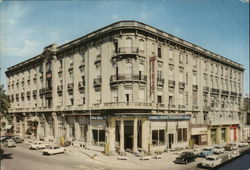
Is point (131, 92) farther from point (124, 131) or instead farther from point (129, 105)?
point (124, 131)

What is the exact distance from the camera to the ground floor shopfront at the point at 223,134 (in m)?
42.0

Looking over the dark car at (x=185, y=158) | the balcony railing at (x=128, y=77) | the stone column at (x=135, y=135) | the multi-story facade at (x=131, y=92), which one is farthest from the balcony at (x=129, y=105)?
the dark car at (x=185, y=158)

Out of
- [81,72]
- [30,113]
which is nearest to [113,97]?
[81,72]

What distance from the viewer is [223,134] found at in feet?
148

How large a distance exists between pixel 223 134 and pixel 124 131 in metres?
27.0

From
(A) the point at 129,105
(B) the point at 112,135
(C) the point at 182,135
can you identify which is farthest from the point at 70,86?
(C) the point at 182,135

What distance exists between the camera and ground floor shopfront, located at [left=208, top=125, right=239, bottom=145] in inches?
1652

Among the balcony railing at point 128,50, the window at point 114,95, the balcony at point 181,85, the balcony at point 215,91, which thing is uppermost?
the balcony railing at point 128,50

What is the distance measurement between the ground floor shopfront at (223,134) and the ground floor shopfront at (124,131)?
9.32m

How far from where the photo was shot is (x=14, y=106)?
57.2 m

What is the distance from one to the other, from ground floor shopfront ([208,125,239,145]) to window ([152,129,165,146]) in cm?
1388

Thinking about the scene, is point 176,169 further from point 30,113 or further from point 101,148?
point 30,113

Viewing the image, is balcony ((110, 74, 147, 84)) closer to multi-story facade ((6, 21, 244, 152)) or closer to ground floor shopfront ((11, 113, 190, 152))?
multi-story facade ((6, 21, 244, 152))

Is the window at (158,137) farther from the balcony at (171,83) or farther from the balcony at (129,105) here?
the balcony at (171,83)
